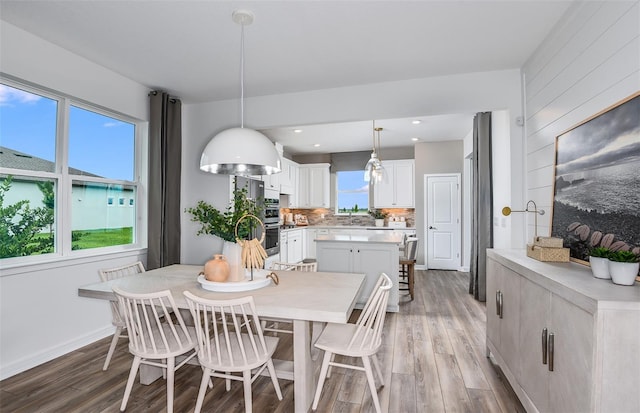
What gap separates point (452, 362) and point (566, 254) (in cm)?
126

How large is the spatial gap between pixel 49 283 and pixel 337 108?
126 inches

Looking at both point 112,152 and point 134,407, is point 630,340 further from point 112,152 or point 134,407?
point 112,152

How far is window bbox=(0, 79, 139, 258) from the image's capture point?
2623 mm

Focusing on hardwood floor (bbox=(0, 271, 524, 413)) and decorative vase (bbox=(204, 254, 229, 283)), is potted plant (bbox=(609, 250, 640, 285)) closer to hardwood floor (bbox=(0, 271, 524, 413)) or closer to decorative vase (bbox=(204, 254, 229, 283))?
hardwood floor (bbox=(0, 271, 524, 413))

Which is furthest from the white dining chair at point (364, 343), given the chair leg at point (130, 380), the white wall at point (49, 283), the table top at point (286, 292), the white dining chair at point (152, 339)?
the white wall at point (49, 283)

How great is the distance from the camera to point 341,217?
7.72 m

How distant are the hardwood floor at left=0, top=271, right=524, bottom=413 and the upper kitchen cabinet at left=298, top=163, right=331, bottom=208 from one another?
4.66 meters

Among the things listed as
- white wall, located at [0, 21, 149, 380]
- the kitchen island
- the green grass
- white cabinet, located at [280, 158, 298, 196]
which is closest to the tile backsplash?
white cabinet, located at [280, 158, 298, 196]

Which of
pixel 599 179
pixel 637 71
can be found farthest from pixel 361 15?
pixel 599 179

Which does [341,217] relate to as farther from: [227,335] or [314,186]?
[227,335]

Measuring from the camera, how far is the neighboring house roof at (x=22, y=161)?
2567mm

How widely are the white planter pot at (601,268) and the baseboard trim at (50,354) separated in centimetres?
362

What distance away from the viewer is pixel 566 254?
201 centimetres

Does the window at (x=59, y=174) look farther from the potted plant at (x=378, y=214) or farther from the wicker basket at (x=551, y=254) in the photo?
the potted plant at (x=378, y=214)
